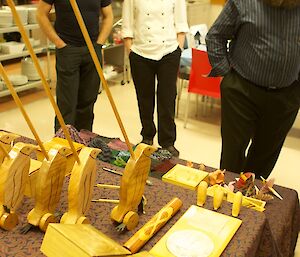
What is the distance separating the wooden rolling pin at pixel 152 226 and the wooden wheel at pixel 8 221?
1.00ft

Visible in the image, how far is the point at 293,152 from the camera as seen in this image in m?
3.23

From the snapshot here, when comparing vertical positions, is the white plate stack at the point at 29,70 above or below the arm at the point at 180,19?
below

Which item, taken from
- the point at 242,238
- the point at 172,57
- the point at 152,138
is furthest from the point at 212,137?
the point at 242,238


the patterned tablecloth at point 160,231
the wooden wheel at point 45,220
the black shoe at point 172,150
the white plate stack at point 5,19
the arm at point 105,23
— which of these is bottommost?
the black shoe at point 172,150

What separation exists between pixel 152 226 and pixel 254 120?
100 cm

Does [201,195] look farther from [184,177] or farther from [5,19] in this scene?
[5,19]

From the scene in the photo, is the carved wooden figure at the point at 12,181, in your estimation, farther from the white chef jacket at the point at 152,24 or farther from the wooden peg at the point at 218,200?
the white chef jacket at the point at 152,24

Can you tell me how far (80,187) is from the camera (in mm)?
1097

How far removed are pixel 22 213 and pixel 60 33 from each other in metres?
1.64

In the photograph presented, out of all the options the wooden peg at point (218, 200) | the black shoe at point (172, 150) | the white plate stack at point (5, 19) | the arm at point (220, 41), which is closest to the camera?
the wooden peg at point (218, 200)

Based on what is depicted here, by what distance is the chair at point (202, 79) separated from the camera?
10.7ft

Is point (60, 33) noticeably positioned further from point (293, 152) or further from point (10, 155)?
point (293, 152)

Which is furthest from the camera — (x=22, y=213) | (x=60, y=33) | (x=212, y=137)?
(x=212, y=137)

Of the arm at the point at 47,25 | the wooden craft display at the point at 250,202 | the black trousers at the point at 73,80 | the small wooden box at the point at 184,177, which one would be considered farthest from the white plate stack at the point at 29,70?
the wooden craft display at the point at 250,202
